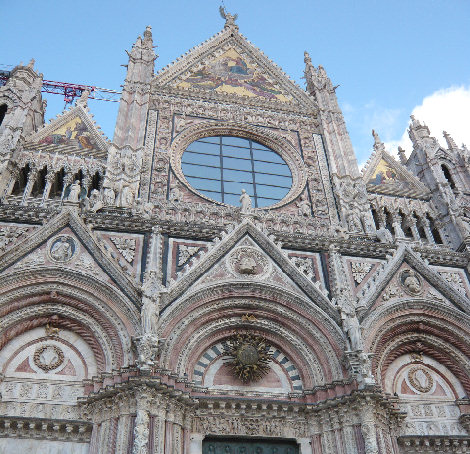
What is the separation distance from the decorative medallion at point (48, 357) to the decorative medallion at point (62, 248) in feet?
5.97

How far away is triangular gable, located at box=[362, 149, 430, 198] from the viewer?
16875 mm

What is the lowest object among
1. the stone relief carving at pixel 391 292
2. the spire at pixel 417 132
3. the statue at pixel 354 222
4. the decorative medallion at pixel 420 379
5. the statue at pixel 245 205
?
the decorative medallion at pixel 420 379

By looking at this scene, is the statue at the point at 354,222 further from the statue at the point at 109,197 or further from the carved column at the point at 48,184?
the carved column at the point at 48,184

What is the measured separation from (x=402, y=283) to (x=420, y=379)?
2.22 metres

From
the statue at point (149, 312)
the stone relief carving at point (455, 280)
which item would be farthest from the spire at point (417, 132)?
the statue at point (149, 312)

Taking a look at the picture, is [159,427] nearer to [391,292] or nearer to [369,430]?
[369,430]

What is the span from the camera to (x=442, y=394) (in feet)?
37.9

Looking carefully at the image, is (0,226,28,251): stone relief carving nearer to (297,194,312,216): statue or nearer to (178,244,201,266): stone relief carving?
(178,244,201,266): stone relief carving

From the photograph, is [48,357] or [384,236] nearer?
[48,357]

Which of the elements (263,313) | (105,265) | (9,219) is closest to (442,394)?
(263,313)

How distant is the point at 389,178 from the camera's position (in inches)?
696

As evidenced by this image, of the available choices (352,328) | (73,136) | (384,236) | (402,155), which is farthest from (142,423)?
(402,155)

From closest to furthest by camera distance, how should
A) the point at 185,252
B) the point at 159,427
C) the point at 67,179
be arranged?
the point at 159,427 → the point at 185,252 → the point at 67,179

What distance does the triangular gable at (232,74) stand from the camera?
1900 centimetres
